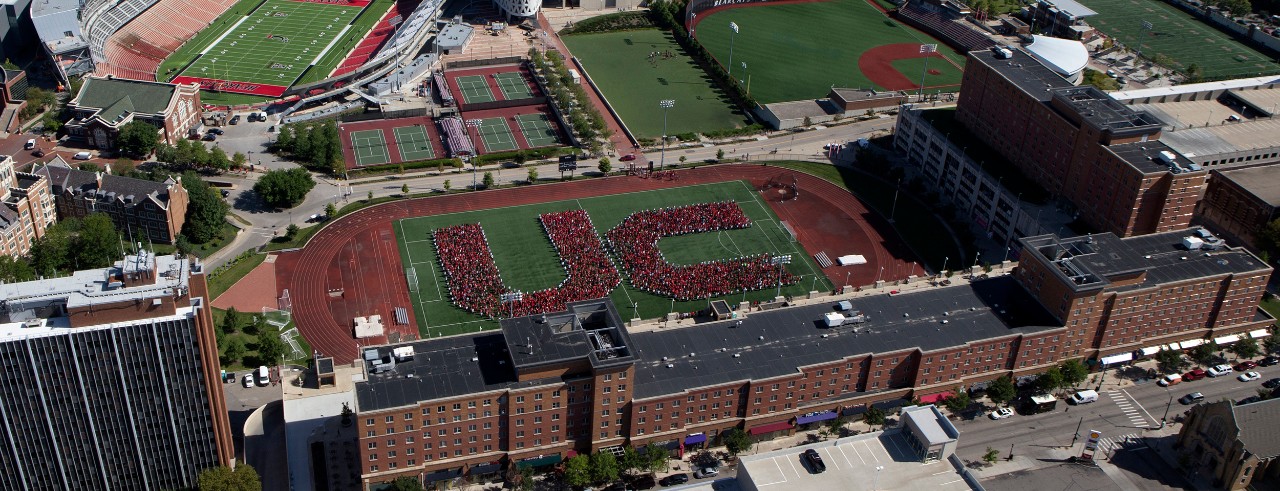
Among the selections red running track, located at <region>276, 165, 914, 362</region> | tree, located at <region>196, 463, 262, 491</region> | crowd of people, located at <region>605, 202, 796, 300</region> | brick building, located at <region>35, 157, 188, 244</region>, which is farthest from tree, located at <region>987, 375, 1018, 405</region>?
brick building, located at <region>35, 157, 188, 244</region>

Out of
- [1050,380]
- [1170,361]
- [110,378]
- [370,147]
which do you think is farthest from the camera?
[370,147]

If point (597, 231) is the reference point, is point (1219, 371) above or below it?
above

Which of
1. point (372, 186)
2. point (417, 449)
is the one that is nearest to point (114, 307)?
point (417, 449)

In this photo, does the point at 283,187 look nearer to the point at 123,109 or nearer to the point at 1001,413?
the point at 123,109

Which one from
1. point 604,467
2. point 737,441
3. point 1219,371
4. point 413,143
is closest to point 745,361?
point 737,441

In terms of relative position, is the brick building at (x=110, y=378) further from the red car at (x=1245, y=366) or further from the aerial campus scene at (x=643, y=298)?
the red car at (x=1245, y=366)

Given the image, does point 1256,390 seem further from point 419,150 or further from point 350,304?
point 419,150

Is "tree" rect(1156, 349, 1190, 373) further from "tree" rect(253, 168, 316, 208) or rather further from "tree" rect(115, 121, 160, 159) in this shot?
"tree" rect(115, 121, 160, 159)
